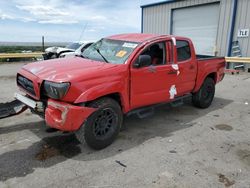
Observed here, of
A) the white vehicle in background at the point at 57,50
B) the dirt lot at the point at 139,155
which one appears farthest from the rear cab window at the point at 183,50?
the white vehicle in background at the point at 57,50

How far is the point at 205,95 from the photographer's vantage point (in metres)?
6.34

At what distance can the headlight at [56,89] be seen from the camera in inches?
134

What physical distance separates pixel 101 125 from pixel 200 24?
42.6ft

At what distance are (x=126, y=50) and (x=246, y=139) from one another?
Answer: 274 centimetres

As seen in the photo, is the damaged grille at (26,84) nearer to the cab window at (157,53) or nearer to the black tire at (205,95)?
the cab window at (157,53)

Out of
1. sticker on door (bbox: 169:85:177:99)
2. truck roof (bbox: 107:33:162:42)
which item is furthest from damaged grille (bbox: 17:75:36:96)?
sticker on door (bbox: 169:85:177:99)

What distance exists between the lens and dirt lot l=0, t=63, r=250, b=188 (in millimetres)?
3111

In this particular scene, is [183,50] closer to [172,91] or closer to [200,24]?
[172,91]

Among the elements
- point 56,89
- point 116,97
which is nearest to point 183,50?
point 116,97

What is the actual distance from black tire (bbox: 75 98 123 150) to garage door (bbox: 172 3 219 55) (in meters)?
12.1

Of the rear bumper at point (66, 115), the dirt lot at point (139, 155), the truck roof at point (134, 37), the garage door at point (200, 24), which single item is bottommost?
the dirt lot at point (139, 155)

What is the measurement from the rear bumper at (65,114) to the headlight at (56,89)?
0.39 feet

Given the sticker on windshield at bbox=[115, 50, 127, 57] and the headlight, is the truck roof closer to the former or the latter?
the sticker on windshield at bbox=[115, 50, 127, 57]

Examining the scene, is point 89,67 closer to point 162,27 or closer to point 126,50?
point 126,50
